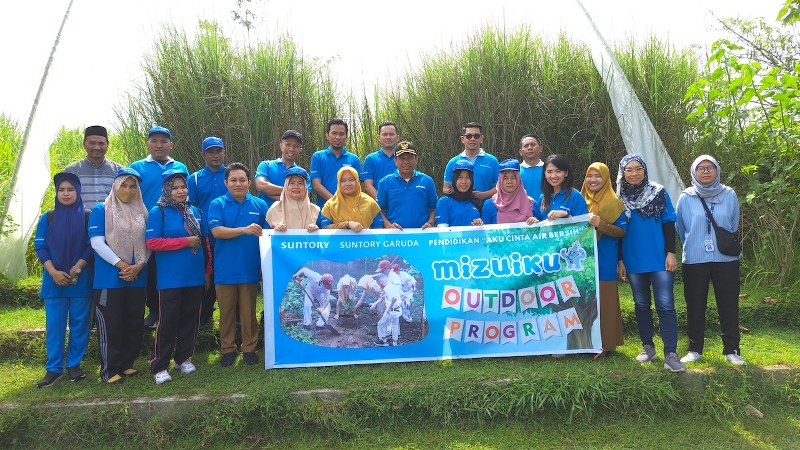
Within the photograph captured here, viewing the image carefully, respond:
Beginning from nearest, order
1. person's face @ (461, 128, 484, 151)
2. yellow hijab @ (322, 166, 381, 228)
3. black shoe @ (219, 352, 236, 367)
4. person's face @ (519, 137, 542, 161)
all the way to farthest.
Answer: black shoe @ (219, 352, 236, 367), yellow hijab @ (322, 166, 381, 228), person's face @ (519, 137, 542, 161), person's face @ (461, 128, 484, 151)

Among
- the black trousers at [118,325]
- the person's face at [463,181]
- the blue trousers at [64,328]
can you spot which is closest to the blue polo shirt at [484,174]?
the person's face at [463,181]

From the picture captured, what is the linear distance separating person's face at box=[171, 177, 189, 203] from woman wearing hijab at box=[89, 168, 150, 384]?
0.88ft

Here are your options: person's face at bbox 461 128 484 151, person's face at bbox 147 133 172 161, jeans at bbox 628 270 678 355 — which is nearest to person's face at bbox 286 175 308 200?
person's face at bbox 147 133 172 161

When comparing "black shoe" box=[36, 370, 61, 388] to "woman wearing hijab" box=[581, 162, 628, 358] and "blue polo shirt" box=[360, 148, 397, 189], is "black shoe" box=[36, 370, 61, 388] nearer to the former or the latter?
"blue polo shirt" box=[360, 148, 397, 189]

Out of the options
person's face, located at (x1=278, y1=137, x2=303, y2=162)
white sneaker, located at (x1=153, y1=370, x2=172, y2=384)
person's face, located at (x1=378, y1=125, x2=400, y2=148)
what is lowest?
white sneaker, located at (x1=153, y1=370, x2=172, y2=384)

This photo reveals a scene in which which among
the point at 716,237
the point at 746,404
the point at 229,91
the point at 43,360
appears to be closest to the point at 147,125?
the point at 229,91

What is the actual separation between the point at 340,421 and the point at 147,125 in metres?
5.12

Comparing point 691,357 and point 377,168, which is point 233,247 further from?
point 691,357

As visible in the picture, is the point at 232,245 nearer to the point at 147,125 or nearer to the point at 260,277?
the point at 260,277

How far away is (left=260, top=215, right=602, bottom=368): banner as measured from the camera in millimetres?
4137

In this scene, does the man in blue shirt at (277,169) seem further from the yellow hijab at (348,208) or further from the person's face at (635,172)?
the person's face at (635,172)

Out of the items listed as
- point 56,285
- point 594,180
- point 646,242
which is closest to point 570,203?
point 594,180

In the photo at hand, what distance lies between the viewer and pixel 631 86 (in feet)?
22.2

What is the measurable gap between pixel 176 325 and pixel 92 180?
1553 millimetres
